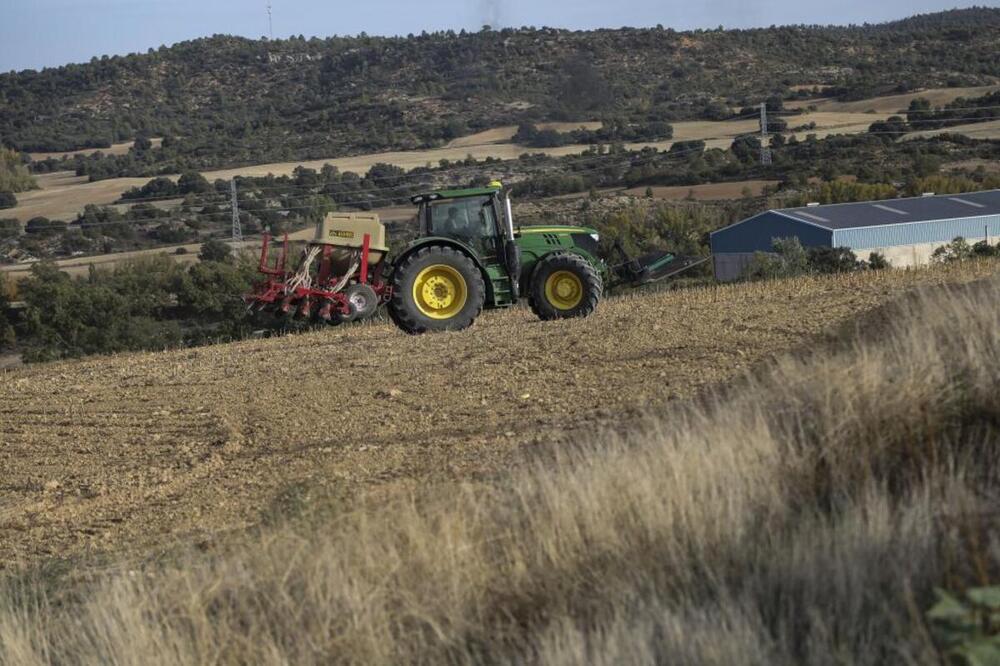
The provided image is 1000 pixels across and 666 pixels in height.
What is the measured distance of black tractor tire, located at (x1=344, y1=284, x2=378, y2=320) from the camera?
15.0 meters

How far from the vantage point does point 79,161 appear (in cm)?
7225

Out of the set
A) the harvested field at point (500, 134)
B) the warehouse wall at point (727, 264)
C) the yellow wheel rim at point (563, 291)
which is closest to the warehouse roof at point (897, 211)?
the warehouse wall at point (727, 264)

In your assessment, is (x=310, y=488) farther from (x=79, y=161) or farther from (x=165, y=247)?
(x=79, y=161)

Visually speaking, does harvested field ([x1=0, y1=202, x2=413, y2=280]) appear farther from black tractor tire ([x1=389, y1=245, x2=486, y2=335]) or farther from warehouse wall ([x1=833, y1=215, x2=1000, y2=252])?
black tractor tire ([x1=389, y1=245, x2=486, y2=335])

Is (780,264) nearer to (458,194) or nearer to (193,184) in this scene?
(458,194)

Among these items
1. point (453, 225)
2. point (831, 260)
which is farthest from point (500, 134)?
point (453, 225)

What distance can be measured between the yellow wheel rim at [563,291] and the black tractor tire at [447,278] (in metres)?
0.91

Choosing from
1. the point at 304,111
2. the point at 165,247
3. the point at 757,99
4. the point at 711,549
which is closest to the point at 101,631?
the point at 711,549

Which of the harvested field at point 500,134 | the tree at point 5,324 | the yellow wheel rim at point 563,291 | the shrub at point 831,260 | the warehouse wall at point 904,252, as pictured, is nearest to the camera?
the yellow wheel rim at point 563,291

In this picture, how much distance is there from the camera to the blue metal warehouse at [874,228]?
37.3m

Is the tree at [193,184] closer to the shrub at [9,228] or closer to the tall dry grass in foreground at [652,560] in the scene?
the shrub at [9,228]

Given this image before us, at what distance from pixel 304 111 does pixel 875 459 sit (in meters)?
74.3

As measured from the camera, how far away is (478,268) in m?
14.9

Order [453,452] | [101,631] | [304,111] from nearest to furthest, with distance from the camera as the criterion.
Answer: [101,631]
[453,452]
[304,111]
